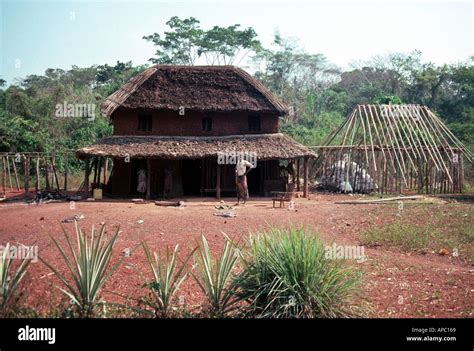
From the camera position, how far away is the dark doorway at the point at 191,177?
819 inches

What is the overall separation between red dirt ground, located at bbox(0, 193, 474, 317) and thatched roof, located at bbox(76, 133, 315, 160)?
1.84 metres

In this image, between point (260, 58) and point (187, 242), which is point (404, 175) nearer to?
point (187, 242)

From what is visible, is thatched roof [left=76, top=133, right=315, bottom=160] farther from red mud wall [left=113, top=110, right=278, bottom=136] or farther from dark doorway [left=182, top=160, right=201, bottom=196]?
dark doorway [left=182, top=160, right=201, bottom=196]

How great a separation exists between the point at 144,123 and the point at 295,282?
613 inches

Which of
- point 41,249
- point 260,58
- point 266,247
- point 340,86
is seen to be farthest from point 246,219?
point 340,86

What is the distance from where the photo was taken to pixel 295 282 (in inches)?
223

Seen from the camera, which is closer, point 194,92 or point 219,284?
point 219,284

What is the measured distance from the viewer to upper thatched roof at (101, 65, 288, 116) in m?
19.8

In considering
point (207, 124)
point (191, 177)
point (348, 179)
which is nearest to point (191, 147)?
point (207, 124)

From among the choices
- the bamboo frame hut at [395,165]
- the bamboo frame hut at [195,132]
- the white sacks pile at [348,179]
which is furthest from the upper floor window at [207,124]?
the white sacks pile at [348,179]

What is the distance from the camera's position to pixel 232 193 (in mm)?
20297

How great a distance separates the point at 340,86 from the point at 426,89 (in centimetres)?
983

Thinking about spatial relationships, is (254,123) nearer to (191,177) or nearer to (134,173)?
(191,177)

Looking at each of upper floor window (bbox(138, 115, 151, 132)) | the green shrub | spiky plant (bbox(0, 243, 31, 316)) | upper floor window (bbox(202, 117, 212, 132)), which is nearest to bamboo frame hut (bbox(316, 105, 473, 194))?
upper floor window (bbox(202, 117, 212, 132))
